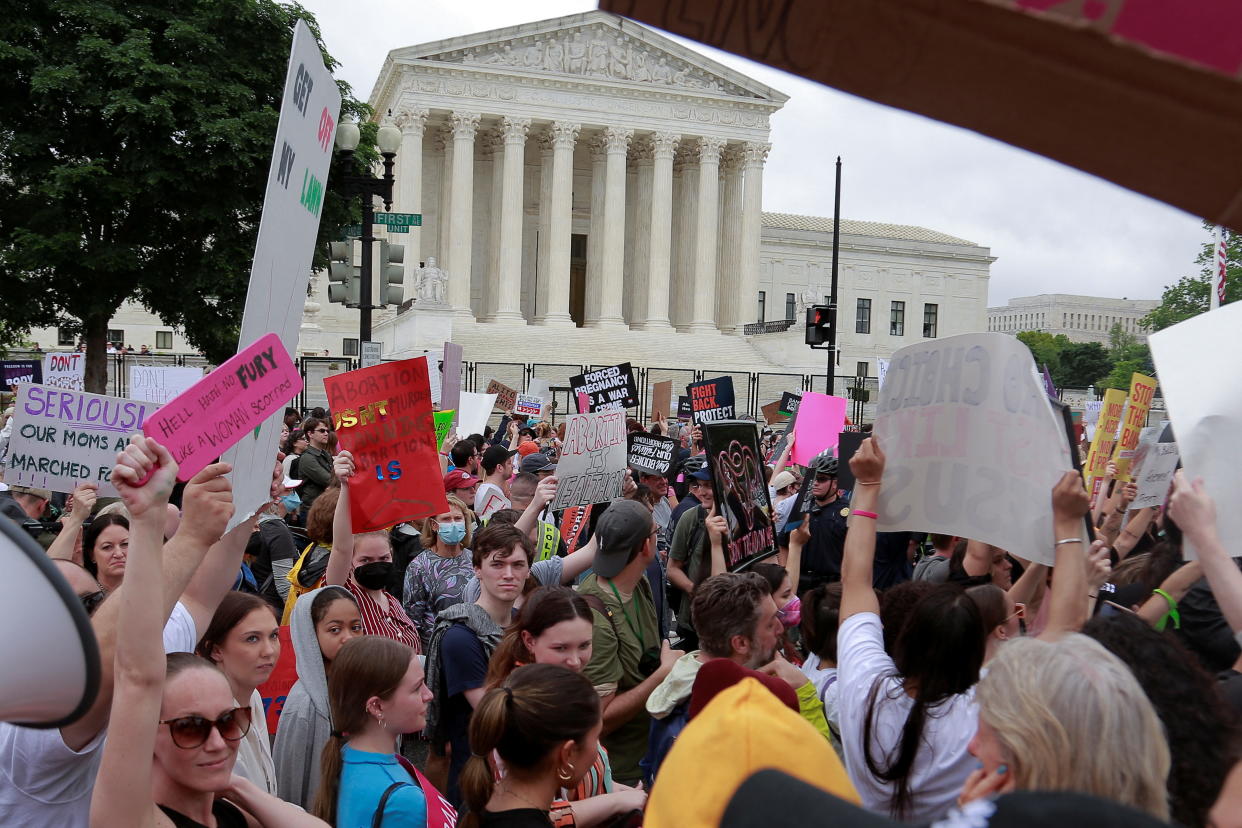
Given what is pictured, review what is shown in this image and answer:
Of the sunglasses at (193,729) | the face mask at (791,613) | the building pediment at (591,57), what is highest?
the building pediment at (591,57)

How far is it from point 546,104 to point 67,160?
27505mm

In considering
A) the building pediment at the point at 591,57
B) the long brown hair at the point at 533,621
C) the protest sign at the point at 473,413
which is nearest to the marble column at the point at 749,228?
the building pediment at the point at 591,57

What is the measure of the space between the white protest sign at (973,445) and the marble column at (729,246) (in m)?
49.1

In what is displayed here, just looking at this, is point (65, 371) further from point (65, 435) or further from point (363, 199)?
point (65, 435)

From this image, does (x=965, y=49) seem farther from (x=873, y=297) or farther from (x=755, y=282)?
(x=873, y=297)

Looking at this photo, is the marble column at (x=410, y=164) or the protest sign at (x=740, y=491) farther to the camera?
the marble column at (x=410, y=164)

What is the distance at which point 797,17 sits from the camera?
0.73m

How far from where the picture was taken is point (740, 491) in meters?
5.98

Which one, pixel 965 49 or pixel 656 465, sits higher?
pixel 965 49

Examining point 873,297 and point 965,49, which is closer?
point 965,49

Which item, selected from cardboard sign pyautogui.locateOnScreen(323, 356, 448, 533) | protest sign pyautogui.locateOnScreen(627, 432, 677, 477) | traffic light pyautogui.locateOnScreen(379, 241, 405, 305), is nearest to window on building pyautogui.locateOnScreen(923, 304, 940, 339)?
traffic light pyautogui.locateOnScreen(379, 241, 405, 305)

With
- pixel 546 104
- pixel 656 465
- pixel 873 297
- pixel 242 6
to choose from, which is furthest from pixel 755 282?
pixel 656 465

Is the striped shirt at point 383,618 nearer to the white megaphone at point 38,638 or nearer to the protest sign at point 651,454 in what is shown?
the white megaphone at point 38,638

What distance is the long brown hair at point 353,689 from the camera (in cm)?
319
